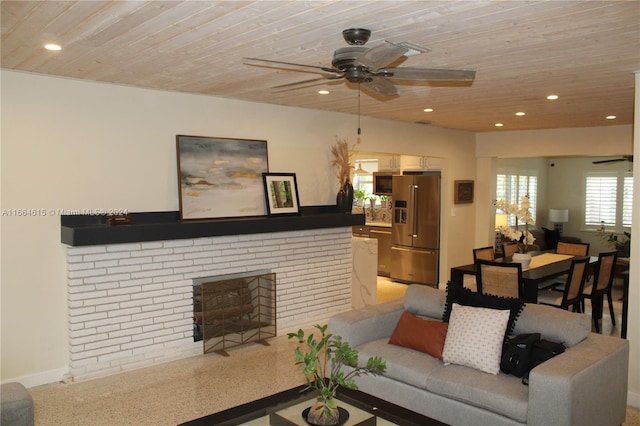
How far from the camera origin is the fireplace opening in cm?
501

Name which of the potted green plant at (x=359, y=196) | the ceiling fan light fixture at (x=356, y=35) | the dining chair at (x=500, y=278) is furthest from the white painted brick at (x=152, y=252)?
the potted green plant at (x=359, y=196)

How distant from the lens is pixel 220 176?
5.12 meters

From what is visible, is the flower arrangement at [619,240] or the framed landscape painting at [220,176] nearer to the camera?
the framed landscape painting at [220,176]

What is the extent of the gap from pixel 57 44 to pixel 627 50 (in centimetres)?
354

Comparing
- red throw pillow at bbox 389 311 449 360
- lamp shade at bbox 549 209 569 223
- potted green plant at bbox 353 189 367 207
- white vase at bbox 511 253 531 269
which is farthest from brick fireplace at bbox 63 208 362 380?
lamp shade at bbox 549 209 569 223

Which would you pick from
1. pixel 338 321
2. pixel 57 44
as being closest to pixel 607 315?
pixel 338 321

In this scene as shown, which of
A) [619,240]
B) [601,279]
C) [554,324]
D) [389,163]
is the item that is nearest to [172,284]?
[554,324]

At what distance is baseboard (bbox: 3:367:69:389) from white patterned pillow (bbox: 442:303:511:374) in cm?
314

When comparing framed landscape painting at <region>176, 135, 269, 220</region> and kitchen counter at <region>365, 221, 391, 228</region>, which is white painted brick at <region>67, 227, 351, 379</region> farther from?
kitchen counter at <region>365, 221, 391, 228</region>

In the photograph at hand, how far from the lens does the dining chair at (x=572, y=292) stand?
17.1 ft

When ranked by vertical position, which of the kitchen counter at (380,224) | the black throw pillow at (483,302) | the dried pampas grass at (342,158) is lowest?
the black throw pillow at (483,302)

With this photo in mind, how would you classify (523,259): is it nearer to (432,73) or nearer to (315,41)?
(432,73)

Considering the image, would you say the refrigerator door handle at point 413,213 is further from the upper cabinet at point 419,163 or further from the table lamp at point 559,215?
the table lamp at point 559,215

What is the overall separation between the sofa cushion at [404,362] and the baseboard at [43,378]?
8.24ft
